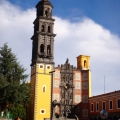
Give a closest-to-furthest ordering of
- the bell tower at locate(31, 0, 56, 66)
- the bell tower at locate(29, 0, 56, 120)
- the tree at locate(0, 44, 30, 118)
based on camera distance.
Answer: the tree at locate(0, 44, 30, 118) < the bell tower at locate(29, 0, 56, 120) < the bell tower at locate(31, 0, 56, 66)

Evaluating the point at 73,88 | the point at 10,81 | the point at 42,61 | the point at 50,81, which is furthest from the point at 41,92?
the point at 10,81

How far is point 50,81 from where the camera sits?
53.4m

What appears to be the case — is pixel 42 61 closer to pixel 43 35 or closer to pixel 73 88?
pixel 43 35

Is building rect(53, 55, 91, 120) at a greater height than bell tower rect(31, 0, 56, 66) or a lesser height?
lesser

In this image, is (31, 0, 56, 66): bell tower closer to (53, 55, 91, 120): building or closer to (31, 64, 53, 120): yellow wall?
(31, 64, 53, 120): yellow wall

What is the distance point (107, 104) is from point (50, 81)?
11871 mm

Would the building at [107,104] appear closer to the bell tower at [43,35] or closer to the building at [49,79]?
the building at [49,79]

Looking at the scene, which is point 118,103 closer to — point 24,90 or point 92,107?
point 92,107

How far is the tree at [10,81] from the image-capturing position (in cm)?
3988

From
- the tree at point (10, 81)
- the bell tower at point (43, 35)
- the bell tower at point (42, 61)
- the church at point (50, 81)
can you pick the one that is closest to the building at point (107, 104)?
the church at point (50, 81)

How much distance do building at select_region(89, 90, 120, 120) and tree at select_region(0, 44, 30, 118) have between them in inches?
538

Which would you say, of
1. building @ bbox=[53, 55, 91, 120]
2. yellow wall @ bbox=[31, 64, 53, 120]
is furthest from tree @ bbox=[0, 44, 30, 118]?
building @ bbox=[53, 55, 91, 120]

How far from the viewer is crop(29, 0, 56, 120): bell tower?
51.4m

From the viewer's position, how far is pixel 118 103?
47469mm
